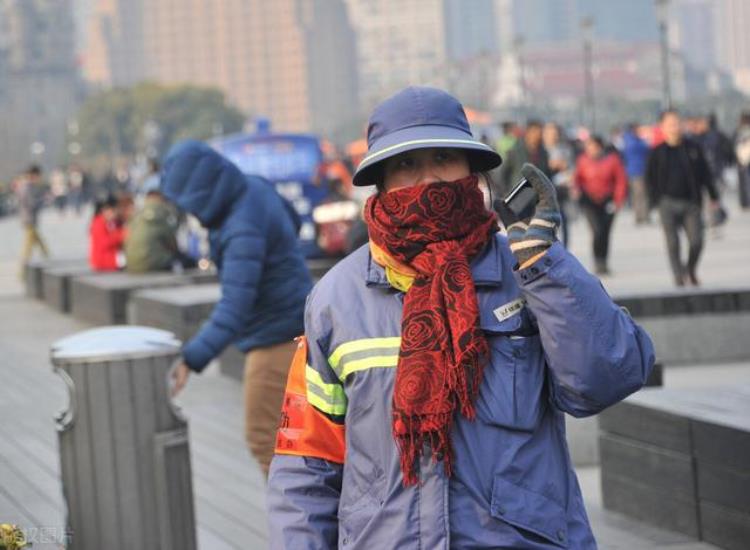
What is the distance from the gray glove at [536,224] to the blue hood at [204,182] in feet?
10.1

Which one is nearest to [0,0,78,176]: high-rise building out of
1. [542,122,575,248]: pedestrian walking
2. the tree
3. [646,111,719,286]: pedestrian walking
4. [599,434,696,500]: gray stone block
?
the tree

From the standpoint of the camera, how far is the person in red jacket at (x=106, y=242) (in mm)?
16750

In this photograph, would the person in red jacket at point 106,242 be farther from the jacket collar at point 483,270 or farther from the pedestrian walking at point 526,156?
the jacket collar at point 483,270

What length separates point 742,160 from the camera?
83.4ft

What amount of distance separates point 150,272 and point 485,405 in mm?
12824

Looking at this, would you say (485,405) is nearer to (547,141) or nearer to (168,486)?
(168,486)

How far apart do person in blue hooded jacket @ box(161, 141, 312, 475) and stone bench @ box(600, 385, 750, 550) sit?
132 cm

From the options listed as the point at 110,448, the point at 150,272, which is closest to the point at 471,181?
the point at 110,448

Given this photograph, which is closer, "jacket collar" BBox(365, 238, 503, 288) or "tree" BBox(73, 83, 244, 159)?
"jacket collar" BBox(365, 238, 503, 288)

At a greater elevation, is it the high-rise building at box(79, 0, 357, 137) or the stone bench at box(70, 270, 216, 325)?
the high-rise building at box(79, 0, 357, 137)

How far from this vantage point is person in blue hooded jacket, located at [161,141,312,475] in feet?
20.1

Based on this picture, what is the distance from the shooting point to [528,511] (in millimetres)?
3053

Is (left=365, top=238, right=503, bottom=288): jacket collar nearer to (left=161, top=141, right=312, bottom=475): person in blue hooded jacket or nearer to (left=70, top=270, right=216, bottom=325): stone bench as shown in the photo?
(left=161, top=141, right=312, bottom=475): person in blue hooded jacket

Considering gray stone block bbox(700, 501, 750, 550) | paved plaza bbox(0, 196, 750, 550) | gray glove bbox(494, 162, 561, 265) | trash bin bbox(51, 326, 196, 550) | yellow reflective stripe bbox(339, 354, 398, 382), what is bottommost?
paved plaza bbox(0, 196, 750, 550)
